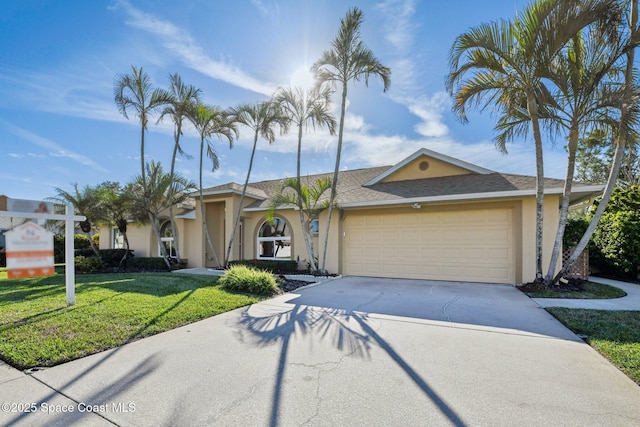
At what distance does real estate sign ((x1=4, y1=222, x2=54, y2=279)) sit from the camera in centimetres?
556

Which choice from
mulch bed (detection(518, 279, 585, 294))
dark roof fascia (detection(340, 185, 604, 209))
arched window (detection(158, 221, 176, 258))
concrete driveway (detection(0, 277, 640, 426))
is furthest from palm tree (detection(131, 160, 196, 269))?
mulch bed (detection(518, 279, 585, 294))

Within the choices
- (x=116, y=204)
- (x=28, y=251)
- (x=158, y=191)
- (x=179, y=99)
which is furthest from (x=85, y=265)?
(x=28, y=251)

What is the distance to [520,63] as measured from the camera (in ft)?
26.7

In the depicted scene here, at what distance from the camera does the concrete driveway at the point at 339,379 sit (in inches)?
111

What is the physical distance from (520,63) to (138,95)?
14.0 metres

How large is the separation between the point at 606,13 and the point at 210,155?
542 inches

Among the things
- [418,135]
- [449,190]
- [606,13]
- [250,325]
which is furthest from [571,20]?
[250,325]

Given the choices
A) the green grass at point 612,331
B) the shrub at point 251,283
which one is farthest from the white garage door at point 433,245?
the shrub at point 251,283

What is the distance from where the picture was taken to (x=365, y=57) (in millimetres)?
10578

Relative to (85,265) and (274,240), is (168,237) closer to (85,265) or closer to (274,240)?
(85,265)

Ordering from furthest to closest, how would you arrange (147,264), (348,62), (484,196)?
(147,264) → (348,62) → (484,196)

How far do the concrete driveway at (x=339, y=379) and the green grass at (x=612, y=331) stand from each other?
18cm

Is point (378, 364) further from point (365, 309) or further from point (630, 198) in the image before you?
point (630, 198)

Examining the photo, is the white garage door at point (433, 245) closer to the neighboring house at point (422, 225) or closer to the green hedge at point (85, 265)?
the neighboring house at point (422, 225)
